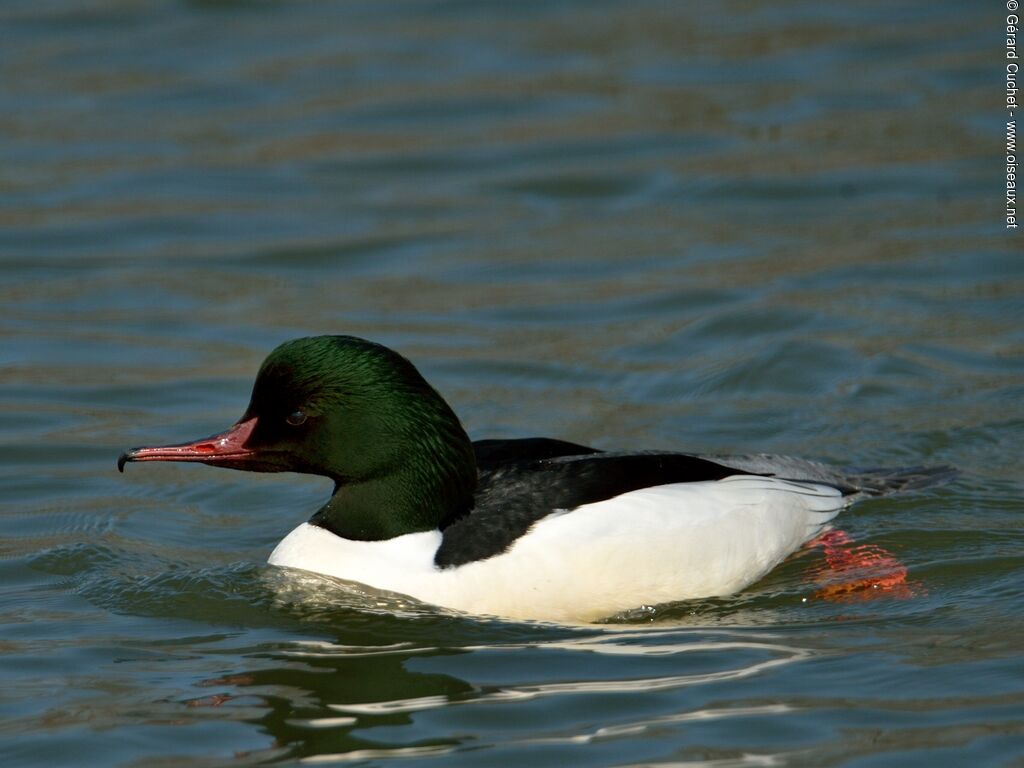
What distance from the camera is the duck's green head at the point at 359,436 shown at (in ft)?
23.5

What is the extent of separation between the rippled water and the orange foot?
92 mm

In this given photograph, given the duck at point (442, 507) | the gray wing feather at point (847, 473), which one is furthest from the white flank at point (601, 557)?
the gray wing feather at point (847, 473)

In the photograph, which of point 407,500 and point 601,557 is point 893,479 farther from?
point 407,500

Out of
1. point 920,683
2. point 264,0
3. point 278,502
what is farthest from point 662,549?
point 264,0

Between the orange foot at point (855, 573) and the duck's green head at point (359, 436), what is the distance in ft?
5.44

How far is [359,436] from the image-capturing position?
7.23m

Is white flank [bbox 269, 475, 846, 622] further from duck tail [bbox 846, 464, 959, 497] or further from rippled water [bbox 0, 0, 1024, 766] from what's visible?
duck tail [bbox 846, 464, 959, 497]

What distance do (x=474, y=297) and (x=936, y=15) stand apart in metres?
7.08

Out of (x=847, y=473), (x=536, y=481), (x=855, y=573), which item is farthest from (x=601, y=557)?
(x=847, y=473)

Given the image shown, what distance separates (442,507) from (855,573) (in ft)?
6.23

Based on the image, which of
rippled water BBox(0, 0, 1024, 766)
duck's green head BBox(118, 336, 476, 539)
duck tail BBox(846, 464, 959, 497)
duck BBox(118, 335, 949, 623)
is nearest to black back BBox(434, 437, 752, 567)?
duck BBox(118, 335, 949, 623)

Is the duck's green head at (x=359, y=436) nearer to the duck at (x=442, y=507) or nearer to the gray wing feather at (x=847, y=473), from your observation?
the duck at (x=442, y=507)

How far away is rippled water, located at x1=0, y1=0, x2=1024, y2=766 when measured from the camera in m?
6.31

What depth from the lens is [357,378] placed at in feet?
23.6
